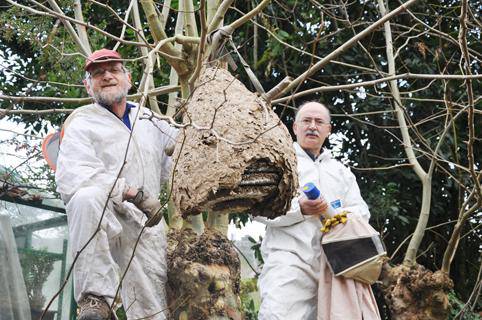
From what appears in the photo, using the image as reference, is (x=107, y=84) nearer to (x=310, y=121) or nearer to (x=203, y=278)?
(x=203, y=278)

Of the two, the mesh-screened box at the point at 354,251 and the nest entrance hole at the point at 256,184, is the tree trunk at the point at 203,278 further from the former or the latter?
the nest entrance hole at the point at 256,184

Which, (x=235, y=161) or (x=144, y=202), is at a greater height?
(x=235, y=161)

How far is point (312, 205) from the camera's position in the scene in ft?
13.9

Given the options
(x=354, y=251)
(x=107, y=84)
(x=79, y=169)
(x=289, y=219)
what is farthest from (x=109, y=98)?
(x=354, y=251)

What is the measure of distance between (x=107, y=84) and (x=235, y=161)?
1054 mm

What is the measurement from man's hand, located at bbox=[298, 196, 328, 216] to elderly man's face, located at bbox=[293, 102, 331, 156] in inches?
19.6

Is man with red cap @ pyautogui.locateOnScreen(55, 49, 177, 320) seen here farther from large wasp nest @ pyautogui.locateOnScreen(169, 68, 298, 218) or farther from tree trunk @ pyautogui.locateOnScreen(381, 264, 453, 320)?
tree trunk @ pyautogui.locateOnScreen(381, 264, 453, 320)

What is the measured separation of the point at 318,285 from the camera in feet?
14.4

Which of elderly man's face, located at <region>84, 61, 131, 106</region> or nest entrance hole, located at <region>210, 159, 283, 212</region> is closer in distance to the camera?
nest entrance hole, located at <region>210, 159, 283, 212</region>

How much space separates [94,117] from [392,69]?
89.4 inches

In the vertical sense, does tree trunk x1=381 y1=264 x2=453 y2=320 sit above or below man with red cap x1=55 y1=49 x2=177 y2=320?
below

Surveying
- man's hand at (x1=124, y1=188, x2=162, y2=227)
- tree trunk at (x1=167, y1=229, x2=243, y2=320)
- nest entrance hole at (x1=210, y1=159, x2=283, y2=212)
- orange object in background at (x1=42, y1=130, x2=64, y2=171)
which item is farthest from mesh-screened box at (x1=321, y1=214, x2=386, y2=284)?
orange object in background at (x1=42, y1=130, x2=64, y2=171)

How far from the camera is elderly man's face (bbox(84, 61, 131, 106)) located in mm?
4152

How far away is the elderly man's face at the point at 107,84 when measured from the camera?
13.6ft
